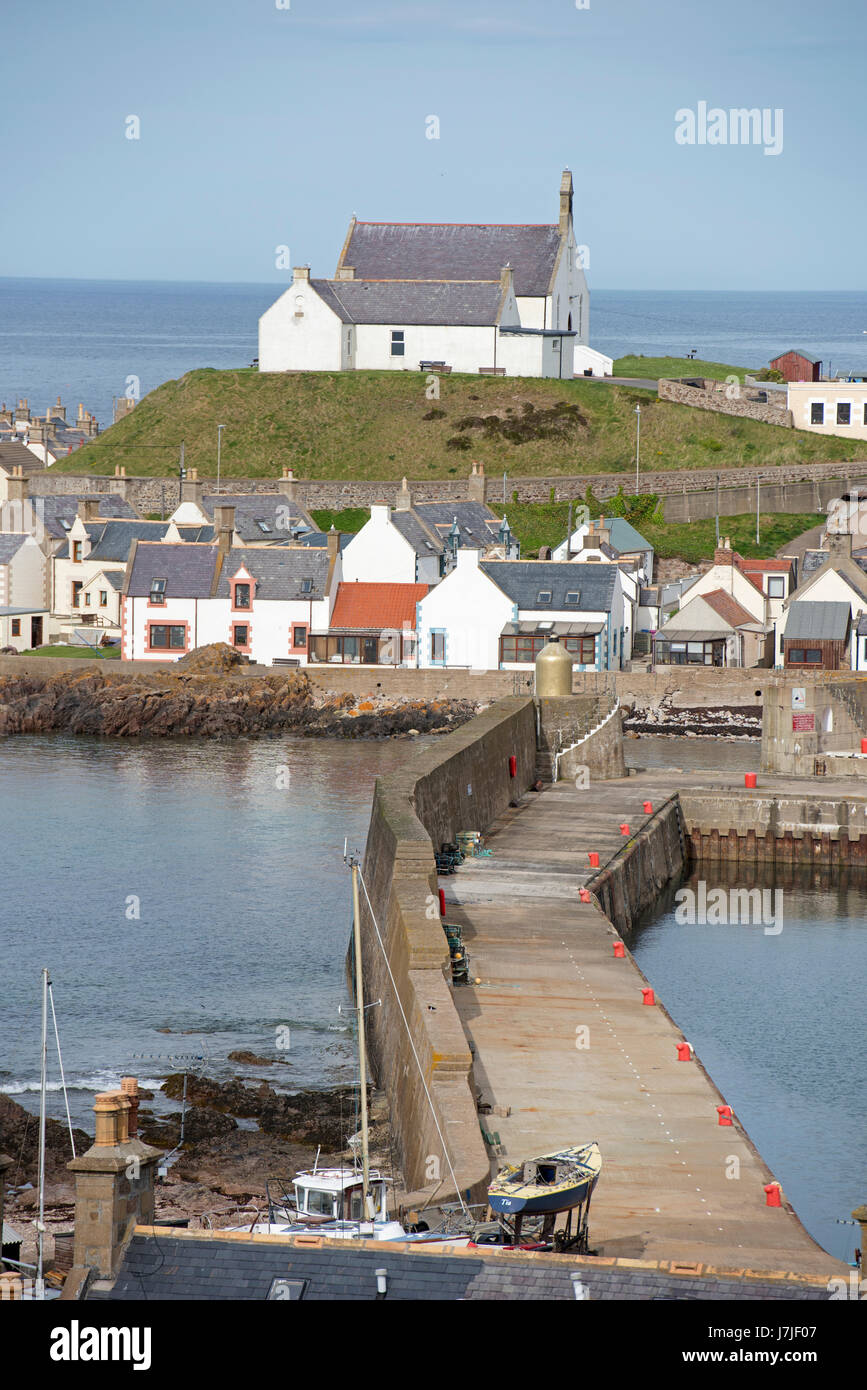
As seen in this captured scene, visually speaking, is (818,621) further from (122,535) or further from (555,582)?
(122,535)

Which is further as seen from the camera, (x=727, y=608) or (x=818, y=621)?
(x=727, y=608)

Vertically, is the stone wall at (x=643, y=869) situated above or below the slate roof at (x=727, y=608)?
below

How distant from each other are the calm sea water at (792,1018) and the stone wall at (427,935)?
523 cm

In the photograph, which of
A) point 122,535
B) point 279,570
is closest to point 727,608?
point 279,570

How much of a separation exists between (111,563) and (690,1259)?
6159 cm

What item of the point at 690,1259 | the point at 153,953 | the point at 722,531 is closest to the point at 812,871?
the point at 153,953

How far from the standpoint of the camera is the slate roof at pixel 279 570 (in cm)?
7181

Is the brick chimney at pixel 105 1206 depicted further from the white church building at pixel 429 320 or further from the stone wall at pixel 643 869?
the white church building at pixel 429 320

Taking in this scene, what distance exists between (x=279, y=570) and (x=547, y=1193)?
5673 centimetres

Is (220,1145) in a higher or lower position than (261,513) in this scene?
lower

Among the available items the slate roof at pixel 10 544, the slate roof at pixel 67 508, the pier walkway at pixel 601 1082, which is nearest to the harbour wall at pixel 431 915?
the pier walkway at pixel 601 1082

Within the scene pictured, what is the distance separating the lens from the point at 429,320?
100562 mm

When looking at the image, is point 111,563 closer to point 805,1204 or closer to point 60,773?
point 60,773

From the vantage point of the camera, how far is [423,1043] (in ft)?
79.5
